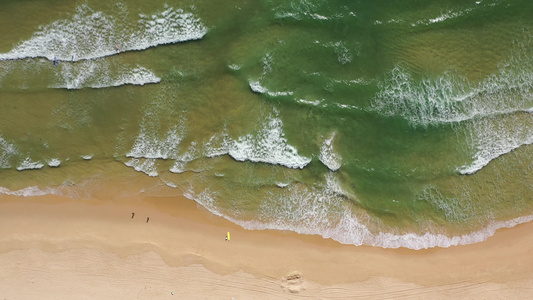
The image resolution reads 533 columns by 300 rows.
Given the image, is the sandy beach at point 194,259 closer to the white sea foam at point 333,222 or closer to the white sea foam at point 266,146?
the white sea foam at point 333,222

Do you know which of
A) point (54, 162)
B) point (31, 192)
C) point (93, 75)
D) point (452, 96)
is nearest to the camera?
point (452, 96)

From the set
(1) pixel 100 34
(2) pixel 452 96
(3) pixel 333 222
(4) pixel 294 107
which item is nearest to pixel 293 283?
(3) pixel 333 222

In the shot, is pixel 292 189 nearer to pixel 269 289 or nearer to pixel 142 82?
pixel 269 289

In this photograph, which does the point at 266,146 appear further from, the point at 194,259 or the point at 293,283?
the point at 293,283

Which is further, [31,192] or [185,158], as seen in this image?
[31,192]

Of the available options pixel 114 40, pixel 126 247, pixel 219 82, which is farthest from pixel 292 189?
pixel 114 40

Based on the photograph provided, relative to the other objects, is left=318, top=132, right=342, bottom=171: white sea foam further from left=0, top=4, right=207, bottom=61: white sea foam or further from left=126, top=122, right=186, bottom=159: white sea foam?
left=0, top=4, right=207, bottom=61: white sea foam
